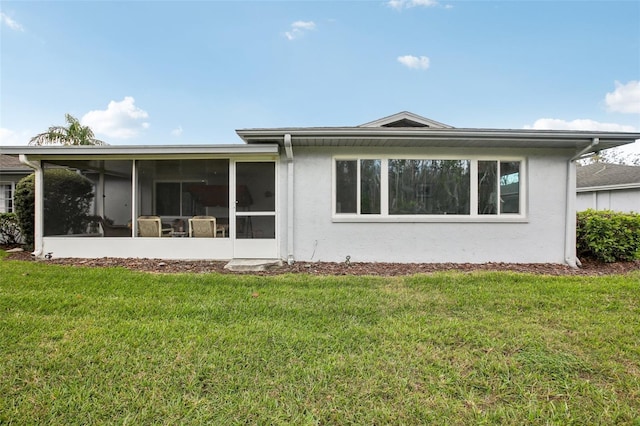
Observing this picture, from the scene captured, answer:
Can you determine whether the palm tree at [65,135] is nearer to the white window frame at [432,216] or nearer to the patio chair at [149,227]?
the patio chair at [149,227]

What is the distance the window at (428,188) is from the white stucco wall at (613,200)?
1134cm

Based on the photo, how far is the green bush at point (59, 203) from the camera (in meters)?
7.37

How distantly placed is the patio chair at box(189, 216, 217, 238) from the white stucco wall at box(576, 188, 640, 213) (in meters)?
16.9

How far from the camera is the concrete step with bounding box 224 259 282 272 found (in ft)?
20.2

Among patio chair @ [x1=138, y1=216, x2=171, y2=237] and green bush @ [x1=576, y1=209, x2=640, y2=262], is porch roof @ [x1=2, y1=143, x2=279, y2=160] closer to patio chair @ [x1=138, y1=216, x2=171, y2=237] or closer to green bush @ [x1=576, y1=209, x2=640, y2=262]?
patio chair @ [x1=138, y1=216, x2=171, y2=237]

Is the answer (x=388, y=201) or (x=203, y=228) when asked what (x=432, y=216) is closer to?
(x=388, y=201)

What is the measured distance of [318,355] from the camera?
9.21 ft

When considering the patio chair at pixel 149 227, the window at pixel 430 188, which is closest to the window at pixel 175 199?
the patio chair at pixel 149 227

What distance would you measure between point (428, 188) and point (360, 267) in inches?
95.5

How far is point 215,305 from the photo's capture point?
3998mm

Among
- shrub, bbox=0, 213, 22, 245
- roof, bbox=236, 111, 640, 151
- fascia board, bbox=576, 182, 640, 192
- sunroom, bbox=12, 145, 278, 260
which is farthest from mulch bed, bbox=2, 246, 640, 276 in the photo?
fascia board, bbox=576, 182, 640, 192

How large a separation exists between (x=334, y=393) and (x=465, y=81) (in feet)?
49.8

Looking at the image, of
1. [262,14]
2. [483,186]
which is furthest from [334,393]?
[262,14]

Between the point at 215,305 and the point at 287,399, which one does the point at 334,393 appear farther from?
the point at 215,305
